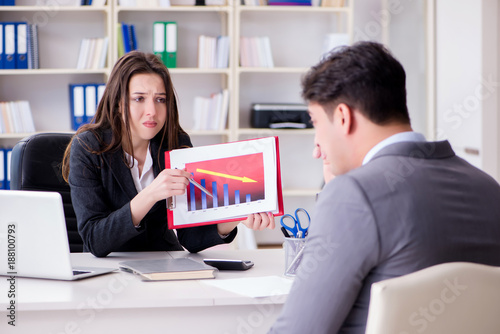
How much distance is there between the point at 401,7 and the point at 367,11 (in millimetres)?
249

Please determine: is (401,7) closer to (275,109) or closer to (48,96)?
(275,109)

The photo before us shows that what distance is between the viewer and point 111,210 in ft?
6.63

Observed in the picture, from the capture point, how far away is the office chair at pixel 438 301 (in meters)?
0.87

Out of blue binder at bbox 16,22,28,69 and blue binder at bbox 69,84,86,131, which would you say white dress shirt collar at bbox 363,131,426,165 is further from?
blue binder at bbox 16,22,28,69

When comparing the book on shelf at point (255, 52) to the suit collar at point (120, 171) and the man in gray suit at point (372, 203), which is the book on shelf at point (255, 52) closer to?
the suit collar at point (120, 171)

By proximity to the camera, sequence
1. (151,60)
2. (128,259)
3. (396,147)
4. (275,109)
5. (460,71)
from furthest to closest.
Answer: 1. (275,109)
2. (460,71)
3. (151,60)
4. (128,259)
5. (396,147)

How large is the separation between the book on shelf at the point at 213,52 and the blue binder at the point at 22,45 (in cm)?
116

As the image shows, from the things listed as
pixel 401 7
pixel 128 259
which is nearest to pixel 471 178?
pixel 128 259

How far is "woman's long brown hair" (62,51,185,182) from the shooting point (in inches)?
81.4

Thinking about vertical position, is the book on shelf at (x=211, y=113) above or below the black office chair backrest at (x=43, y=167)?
above

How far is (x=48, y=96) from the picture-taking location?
4406 mm

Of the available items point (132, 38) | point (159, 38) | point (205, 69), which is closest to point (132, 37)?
point (132, 38)

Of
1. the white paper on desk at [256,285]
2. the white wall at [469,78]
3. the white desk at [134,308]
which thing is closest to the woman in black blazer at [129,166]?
the white paper on desk at [256,285]

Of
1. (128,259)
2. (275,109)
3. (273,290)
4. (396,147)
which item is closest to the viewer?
(396,147)
